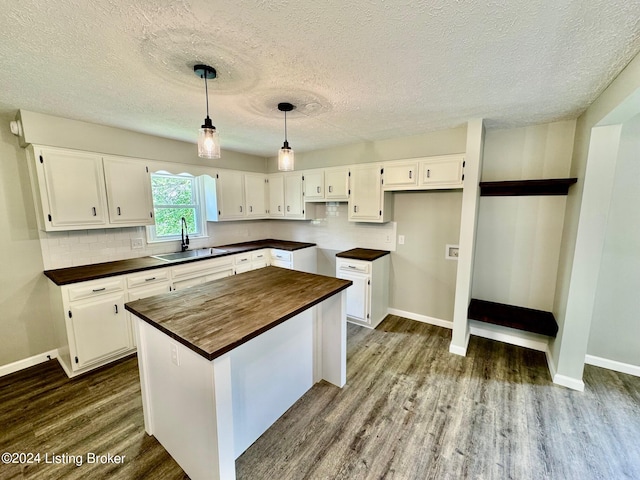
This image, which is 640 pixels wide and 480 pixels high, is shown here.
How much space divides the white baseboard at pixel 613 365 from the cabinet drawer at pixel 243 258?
393 centimetres

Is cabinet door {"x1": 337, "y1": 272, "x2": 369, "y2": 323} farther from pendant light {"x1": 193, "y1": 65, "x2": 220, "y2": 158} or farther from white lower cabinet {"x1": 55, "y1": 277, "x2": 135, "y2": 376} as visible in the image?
white lower cabinet {"x1": 55, "y1": 277, "x2": 135, "y2": 376}

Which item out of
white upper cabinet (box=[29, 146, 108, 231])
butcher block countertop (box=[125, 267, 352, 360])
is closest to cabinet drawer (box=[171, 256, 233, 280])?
white upper cabinet (box=[29, 146, 108, 231])

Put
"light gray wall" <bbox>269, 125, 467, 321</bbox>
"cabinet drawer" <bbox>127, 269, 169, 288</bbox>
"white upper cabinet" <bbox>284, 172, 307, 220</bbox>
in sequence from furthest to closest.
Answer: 1. "white upper cabinet" <bbox>284, 172, 307, 220</bbox>
2. "light gray wall" <bbox>269, 125, 467, 321</bbox>
3. "cabinet drawer" <bbox>127, 269, 169, 288</bbox>

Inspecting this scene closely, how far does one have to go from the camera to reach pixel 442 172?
2.91 m

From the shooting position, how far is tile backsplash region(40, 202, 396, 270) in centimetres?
267

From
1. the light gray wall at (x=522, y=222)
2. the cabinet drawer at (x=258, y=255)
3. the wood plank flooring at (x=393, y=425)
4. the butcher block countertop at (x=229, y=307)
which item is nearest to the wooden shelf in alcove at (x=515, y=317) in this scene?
the light gray wall at (x=522, y=222)

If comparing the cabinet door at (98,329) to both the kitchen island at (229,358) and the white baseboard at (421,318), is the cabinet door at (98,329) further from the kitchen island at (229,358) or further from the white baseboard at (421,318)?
the white baseboard at (421,318)

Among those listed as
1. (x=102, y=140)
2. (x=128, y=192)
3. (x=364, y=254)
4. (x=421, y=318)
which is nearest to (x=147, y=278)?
(x=128, y=192)

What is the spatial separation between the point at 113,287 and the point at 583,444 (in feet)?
12.9

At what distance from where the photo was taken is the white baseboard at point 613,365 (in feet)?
8.00

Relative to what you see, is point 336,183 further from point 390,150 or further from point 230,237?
point 230,237

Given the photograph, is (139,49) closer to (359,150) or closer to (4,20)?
(4,20)

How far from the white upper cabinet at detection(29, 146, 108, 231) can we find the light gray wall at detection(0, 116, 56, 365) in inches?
6.1

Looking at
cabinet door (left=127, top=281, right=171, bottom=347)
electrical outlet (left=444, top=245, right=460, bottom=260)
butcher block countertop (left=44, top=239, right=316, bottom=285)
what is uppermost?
electrical outlet (left=444, top=245, right=460, bottom=260)
